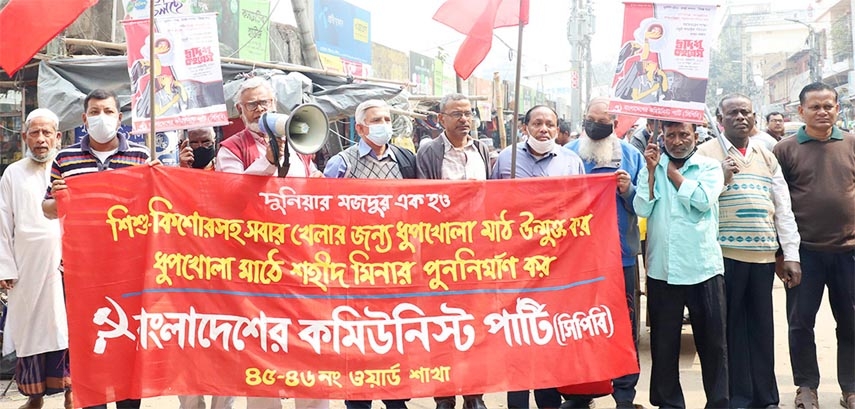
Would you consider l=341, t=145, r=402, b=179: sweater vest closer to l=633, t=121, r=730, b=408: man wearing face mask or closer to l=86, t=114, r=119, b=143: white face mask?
l=86, t=114, r=119, b=143: white face mask

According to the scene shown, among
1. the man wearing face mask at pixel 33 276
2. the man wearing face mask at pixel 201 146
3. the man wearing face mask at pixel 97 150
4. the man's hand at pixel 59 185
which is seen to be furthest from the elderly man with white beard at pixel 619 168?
the man wearing face mask at pixel 33 276

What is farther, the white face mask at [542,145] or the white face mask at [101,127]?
the white face mask at [542,145]

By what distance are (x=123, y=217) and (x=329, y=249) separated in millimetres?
970

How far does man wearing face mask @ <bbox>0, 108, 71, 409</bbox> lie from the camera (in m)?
4.75

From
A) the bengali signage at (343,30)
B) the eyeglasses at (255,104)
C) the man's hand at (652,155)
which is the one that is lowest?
the man's hand at (652,155)


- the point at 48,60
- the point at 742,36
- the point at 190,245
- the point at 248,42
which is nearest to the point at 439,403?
the point at 190,245

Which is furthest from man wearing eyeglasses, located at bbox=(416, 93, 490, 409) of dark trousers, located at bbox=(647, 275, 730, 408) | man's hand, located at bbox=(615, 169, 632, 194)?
dark trousers, located at bbox=(647, 275, 730, 408)

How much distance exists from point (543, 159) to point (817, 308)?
189cm

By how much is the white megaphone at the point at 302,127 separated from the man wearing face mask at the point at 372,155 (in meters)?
0.67

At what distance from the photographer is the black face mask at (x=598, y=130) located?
506cm

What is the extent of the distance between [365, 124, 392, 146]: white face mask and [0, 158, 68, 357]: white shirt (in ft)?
6.54

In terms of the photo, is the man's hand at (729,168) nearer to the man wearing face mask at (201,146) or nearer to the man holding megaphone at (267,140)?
the man holding megaphone at (267,140)

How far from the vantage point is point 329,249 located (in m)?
3.97

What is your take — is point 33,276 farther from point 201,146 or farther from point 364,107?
point 364,107
